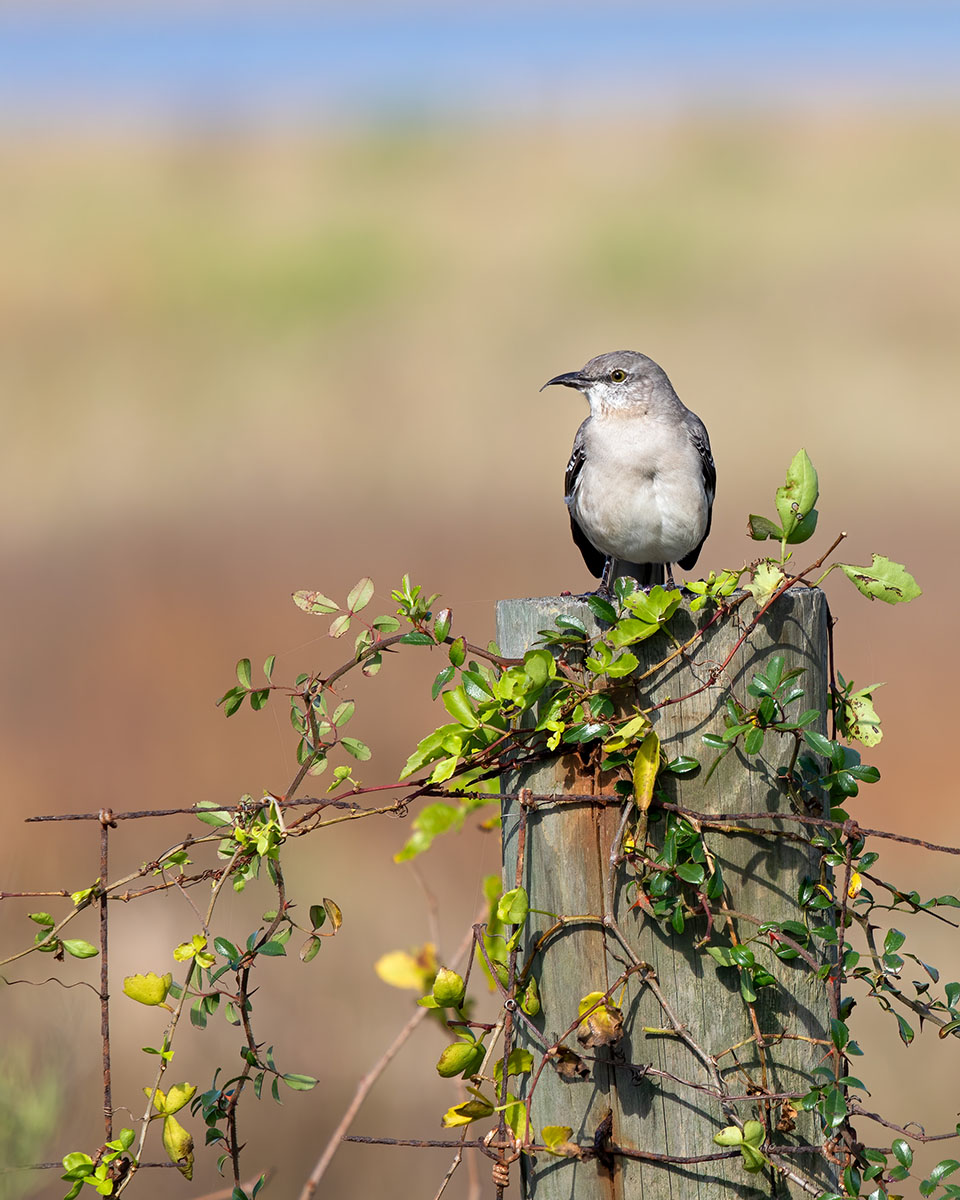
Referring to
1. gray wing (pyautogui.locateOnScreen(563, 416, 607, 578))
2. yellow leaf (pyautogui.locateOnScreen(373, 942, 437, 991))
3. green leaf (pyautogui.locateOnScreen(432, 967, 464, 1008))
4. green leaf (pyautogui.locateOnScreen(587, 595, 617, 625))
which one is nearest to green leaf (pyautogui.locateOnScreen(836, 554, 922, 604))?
green leaf (pyautogui.locateOnScreen(587, 595, 617, 625))

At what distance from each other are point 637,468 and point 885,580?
2239mm

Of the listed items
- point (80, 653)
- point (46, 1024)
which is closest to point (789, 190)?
point (80, 653)

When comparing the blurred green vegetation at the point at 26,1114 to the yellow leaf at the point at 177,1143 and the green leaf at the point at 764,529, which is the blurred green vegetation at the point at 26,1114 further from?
the green leaf at the point at 764,529

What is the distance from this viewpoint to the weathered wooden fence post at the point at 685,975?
2.41m

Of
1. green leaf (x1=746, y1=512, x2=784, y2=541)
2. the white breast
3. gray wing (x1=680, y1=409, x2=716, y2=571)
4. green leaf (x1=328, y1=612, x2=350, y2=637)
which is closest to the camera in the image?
green leaf (x1=746, y1=512, x2=784, y2=541)

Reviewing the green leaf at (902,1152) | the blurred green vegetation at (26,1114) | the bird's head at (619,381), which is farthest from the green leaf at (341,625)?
the blurred green vegetation at (26,1114)

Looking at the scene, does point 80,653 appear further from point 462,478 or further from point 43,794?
point 462,478

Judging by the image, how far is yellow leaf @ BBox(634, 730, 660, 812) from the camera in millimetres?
2400

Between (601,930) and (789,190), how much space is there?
34.2 metres

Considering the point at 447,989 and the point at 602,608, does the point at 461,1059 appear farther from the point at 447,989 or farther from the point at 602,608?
the point at 602,608

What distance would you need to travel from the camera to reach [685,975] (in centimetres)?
243

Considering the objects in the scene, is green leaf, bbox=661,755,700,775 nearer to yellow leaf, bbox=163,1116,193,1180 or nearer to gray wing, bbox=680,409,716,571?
yellow leaf, bbox=163,1116,193,1180

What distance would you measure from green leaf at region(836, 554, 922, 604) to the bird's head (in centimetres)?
248

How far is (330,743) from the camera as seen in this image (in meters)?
2.67
